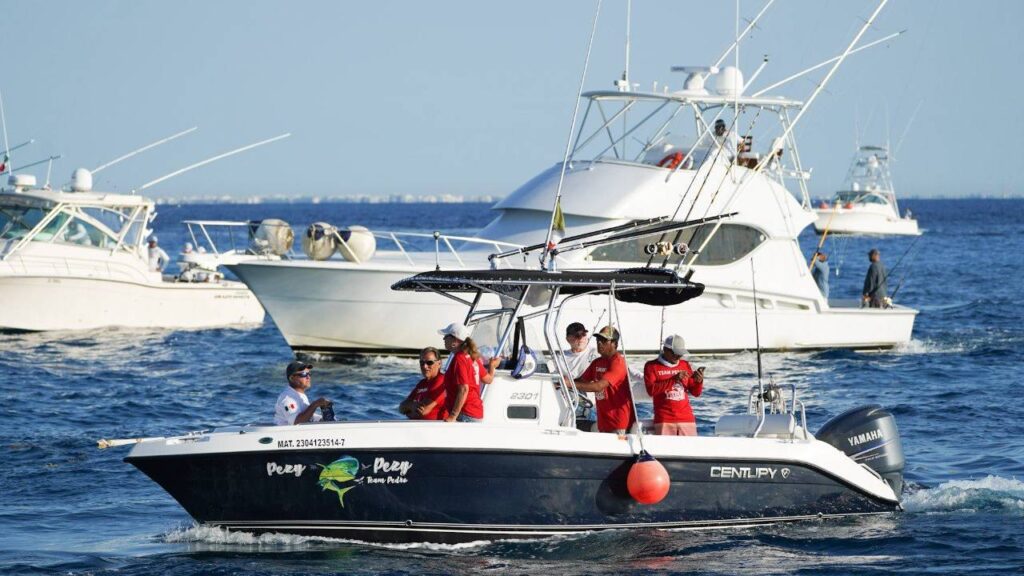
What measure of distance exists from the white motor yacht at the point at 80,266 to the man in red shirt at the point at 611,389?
16.2 meters

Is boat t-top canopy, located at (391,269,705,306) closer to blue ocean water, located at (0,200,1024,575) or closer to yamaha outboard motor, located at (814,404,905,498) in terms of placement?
yamaha outboard motor, located at (814,404,905,498)

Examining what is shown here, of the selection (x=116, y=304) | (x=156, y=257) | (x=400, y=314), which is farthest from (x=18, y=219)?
(x=400, y=314)

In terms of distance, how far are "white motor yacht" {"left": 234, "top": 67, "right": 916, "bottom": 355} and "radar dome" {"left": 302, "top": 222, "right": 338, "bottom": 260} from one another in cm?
10

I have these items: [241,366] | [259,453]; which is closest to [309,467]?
[259,453]

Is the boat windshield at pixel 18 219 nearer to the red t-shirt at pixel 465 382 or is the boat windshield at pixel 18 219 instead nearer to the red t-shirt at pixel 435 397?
the red t-shirt at pixel 435 397

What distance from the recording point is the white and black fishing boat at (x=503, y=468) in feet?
33.6

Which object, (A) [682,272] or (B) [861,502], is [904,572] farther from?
(A) [682,272]

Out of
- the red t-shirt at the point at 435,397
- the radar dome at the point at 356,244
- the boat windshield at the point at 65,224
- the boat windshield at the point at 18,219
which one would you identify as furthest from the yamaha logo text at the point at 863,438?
the boat windshield at the point at 18,219

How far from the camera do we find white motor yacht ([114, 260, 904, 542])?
1025cm

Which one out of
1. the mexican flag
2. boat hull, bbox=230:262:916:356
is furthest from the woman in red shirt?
boat hull, bbox=230:262:916:356

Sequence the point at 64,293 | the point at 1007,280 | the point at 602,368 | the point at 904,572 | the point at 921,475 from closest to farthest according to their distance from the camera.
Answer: the point at 904,572, the point at 602,368, the point at 921,475, the point at 64,293, the point at 1007,280

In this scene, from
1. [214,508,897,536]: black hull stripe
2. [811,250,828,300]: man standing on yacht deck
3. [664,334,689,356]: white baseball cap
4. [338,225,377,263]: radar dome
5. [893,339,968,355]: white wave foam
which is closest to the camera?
[214,508,897,536]: black hull stripe

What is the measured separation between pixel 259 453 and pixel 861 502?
4.84 metres

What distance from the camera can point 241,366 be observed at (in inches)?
866
